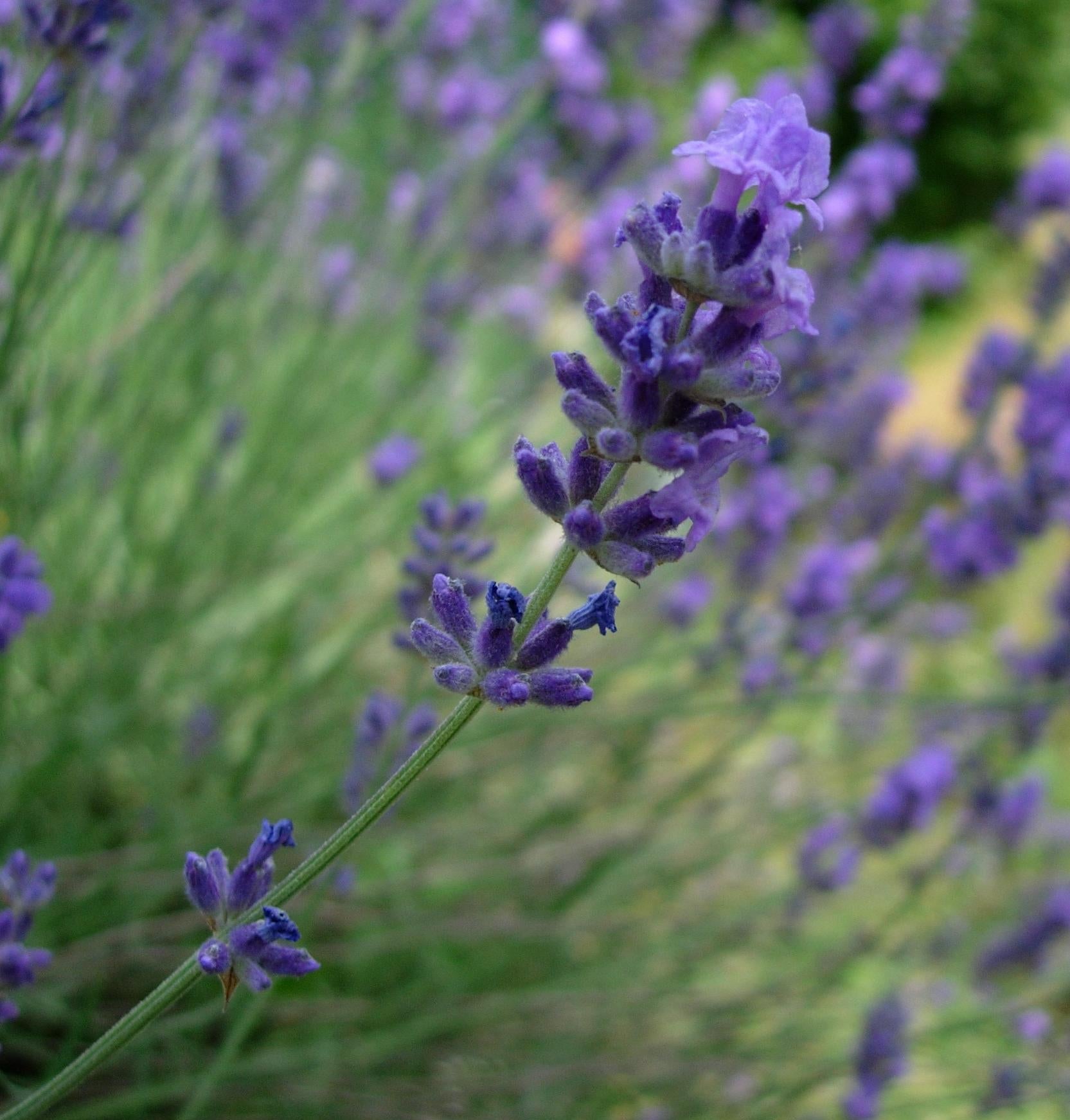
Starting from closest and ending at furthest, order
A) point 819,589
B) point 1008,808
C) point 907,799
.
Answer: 1. point 819,589
2. point 907,799
3. point 1008,808

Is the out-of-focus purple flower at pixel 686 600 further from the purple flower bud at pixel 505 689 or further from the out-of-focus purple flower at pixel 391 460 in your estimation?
the purple flower bud at pixel 505 689

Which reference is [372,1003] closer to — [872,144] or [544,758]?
[544,758]

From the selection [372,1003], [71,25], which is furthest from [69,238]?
[372,1003]

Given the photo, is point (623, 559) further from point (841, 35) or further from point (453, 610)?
point (841, 35)

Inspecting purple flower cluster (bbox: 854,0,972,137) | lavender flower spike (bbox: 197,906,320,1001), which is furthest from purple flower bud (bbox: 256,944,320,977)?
purple flower cluster (bbox: 854,0,972,137)

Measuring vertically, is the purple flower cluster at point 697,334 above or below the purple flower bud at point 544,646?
above

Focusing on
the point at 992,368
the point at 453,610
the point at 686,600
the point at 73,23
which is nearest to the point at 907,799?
the point at 686,600

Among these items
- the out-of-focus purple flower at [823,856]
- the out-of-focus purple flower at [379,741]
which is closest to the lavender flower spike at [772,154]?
the out-of-focus purple flower at [379,741]
